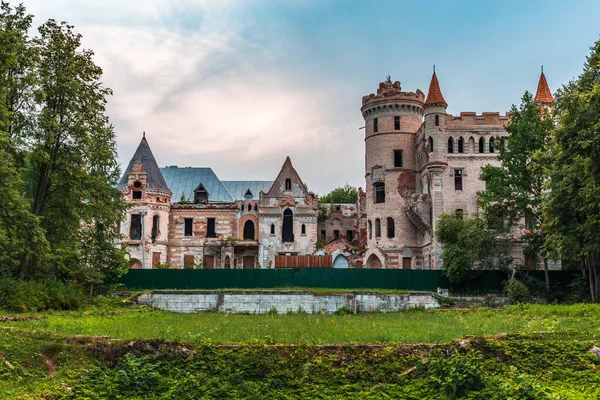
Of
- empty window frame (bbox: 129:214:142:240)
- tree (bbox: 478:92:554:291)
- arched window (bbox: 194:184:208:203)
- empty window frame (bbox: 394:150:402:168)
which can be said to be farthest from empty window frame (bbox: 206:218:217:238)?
tree (bbox: 478:92:554:291)

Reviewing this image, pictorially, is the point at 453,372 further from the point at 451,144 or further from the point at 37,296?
the point at 451,144

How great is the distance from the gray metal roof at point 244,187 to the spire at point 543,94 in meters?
27.4

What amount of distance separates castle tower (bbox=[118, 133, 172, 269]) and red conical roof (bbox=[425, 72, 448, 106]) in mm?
24565

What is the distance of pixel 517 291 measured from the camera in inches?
1554

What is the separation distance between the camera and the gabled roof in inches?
2270

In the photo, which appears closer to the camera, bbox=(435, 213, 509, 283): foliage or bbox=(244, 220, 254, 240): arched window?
bbox=(435, 213, 509, 283): foliage

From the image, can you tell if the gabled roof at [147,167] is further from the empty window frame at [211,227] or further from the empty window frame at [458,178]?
the empty window frame at [458,178]

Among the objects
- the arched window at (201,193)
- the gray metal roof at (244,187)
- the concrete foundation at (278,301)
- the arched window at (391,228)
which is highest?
the gray metal roof at (244,187)

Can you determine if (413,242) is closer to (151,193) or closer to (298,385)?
(151,193)

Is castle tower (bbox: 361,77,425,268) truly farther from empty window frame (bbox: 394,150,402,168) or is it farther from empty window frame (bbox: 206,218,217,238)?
empty window frame (bbox: 206,218,217,238)

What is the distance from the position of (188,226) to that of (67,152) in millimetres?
27100

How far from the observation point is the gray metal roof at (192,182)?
62.7 meters

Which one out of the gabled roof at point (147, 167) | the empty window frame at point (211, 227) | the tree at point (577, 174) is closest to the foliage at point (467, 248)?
the tree at point (577, 174)

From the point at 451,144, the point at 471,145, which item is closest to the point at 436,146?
the point at 451,144
